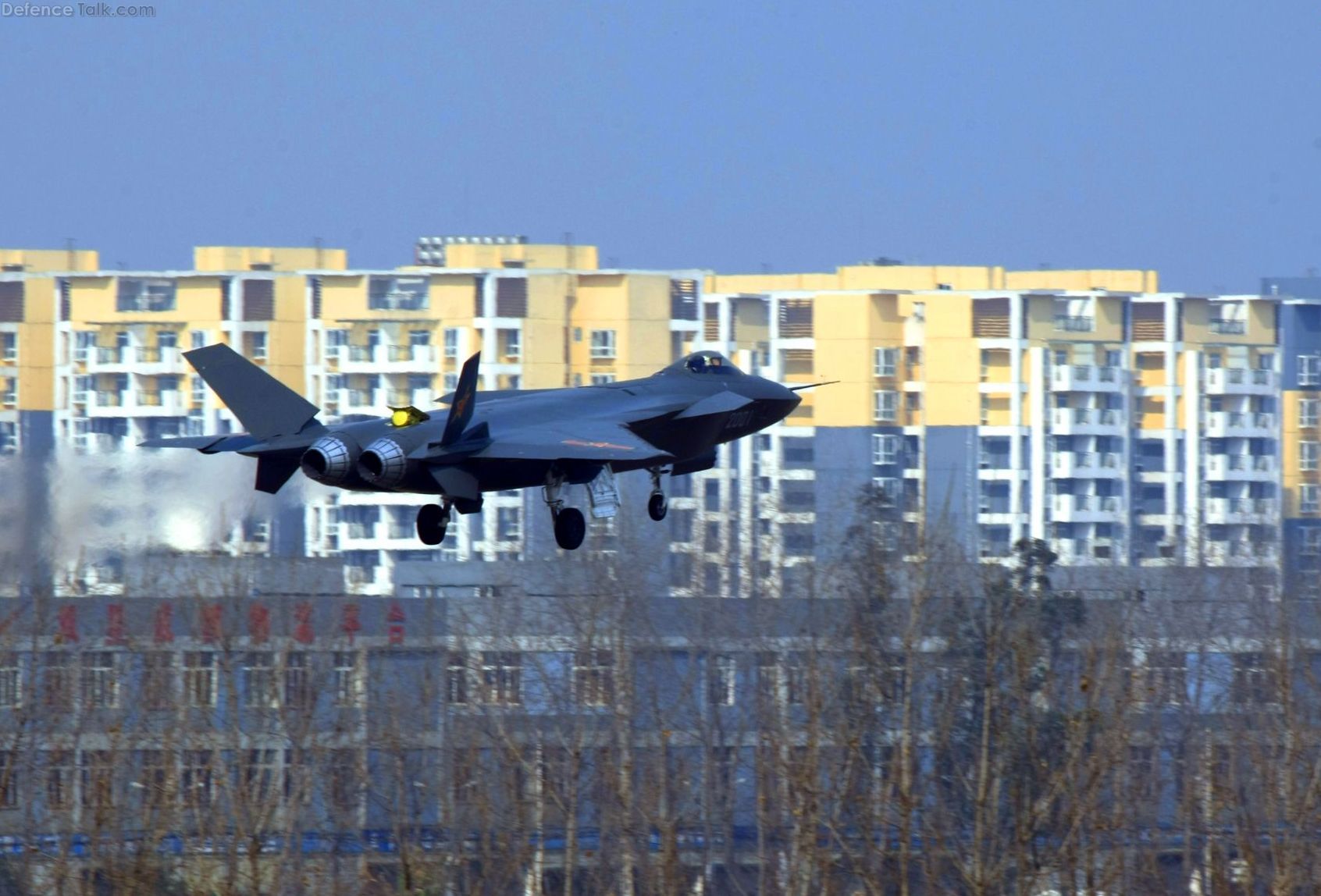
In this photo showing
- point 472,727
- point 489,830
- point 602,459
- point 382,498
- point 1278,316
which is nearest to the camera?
point 602,459

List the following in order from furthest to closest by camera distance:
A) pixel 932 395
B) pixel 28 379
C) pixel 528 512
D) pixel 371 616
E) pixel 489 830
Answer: pixel 932 395 → pixel 28 379 → pixel 528 512 → pixel 371 616 → pixel 489 830

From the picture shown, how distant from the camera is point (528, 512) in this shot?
81188mm

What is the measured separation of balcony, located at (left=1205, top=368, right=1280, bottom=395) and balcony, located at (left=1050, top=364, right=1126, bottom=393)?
6.70 meters

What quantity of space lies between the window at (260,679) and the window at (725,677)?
14.5 m

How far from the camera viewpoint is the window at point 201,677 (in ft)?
178

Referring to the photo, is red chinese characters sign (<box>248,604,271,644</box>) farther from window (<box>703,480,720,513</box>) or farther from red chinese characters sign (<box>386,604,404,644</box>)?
window (<box>703,480,720,513</box>)

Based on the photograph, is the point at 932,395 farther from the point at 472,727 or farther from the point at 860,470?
the point at 472,727

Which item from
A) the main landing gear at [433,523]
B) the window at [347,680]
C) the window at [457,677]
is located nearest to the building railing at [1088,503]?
the window at [457,677]

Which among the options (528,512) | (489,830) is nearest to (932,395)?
(528,512)

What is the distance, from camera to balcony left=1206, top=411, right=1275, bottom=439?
10369cm

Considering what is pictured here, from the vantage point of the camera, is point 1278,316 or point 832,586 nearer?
point 832,586

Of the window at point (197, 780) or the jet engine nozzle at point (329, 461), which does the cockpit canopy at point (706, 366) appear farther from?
the window at point (197, 780)

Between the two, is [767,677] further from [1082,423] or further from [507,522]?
[1082,423]

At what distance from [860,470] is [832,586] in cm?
2926
